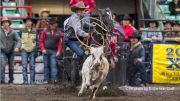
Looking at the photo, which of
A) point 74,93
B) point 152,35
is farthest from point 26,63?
point 152,35

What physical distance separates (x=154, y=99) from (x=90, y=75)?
65.0 inches

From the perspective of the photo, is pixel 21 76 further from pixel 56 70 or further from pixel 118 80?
pixel 118 80


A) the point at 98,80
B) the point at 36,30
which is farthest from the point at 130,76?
the point at 98,80

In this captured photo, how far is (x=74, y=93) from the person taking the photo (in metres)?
12.8

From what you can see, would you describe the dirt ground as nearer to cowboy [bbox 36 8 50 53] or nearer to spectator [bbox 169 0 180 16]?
cowboy [bbox 36 8 50 53]

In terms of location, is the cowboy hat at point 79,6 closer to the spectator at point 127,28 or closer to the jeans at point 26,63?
the spectator at point 127,28

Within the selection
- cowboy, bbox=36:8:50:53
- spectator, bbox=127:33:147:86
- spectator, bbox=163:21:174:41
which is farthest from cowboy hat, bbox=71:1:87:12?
spectator, bbox=163:21:174:41

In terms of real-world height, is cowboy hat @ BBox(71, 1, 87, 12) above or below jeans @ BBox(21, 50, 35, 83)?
above

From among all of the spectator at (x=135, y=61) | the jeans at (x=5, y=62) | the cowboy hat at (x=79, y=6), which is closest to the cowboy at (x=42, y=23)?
the jeans at (x=5, y=62)

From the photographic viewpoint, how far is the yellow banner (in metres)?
15.9

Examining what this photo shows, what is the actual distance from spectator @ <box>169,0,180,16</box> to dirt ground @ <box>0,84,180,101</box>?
245 inches

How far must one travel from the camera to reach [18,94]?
12.6m

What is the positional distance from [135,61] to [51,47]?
2363 millimetres

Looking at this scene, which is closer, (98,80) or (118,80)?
(98,80)
